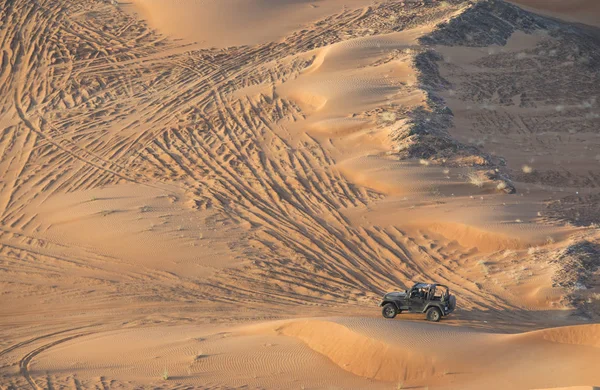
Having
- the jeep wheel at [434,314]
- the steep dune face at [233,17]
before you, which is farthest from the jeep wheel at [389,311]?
the steep dune face at [233,17]

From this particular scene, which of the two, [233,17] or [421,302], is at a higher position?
[233,17]

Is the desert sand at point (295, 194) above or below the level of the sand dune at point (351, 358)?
above

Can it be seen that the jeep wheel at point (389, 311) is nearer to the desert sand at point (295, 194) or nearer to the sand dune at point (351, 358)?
the desert sand at point (295, 194)

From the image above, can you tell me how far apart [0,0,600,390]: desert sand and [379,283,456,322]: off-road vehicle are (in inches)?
16.8

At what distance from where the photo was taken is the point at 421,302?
674 inches

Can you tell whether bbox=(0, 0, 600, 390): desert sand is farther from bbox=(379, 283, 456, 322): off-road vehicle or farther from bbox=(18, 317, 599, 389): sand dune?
bbox=(379, 283, 456, 322): off-road vehicle

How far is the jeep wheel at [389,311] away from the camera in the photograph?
17.2m

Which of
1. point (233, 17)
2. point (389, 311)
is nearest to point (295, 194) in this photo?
point (389, 311)

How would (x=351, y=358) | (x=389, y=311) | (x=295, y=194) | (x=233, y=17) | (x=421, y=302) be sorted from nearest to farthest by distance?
(x=351, y=358)
(x=421, y=302)
(x=389, y=311)
(x=295, y=194)
(x=233, y=17)

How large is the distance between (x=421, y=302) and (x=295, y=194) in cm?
611

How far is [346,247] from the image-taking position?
66.9ft

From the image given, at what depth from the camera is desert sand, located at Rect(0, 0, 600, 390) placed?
1453cm

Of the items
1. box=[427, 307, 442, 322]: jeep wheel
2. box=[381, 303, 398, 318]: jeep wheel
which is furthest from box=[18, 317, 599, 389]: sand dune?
box=[381, 303, 398, 318]: jeep wheel

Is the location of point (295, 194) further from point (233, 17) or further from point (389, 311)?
point (233, 17)
